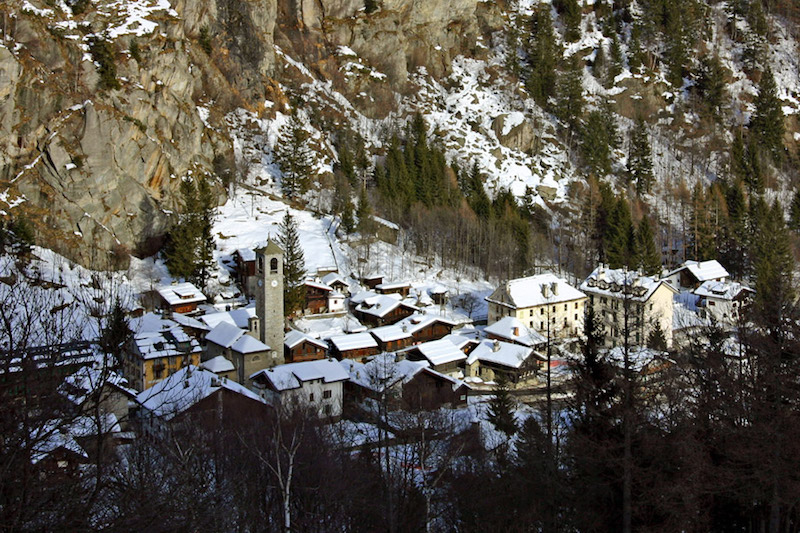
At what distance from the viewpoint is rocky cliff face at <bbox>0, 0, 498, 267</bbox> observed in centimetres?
5150

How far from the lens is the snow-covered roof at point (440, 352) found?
4042cm

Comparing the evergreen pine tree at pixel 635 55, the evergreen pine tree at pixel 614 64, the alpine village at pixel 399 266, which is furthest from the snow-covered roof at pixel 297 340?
the evergreen pine tree at pixel 635 55

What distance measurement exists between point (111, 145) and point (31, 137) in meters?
5.80

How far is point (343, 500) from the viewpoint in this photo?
17828 mm

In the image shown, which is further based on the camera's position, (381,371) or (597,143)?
(597,143)

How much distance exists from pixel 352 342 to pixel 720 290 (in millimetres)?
30771

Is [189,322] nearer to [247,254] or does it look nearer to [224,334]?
[224,334]

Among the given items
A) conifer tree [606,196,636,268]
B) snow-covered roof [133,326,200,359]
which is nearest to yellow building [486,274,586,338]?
conifer tree [606,196,636,268]

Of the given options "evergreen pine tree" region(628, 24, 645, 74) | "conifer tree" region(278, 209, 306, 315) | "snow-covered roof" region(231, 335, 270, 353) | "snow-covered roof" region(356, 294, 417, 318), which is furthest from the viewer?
"evergreen pine tree" region(628, 24, 645, 74)

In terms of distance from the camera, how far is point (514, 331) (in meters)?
45.8

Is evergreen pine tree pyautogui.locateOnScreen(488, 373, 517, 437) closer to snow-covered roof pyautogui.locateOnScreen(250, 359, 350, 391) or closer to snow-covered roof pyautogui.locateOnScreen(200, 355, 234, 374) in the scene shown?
snow-covered roof pyautogui.locateOnScreen(250, 359, 350, 391)

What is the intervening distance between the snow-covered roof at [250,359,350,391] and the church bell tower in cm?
453

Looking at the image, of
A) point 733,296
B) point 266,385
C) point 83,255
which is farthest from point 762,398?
point 83,255

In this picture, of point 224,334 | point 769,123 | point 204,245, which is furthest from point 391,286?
point 769,123
